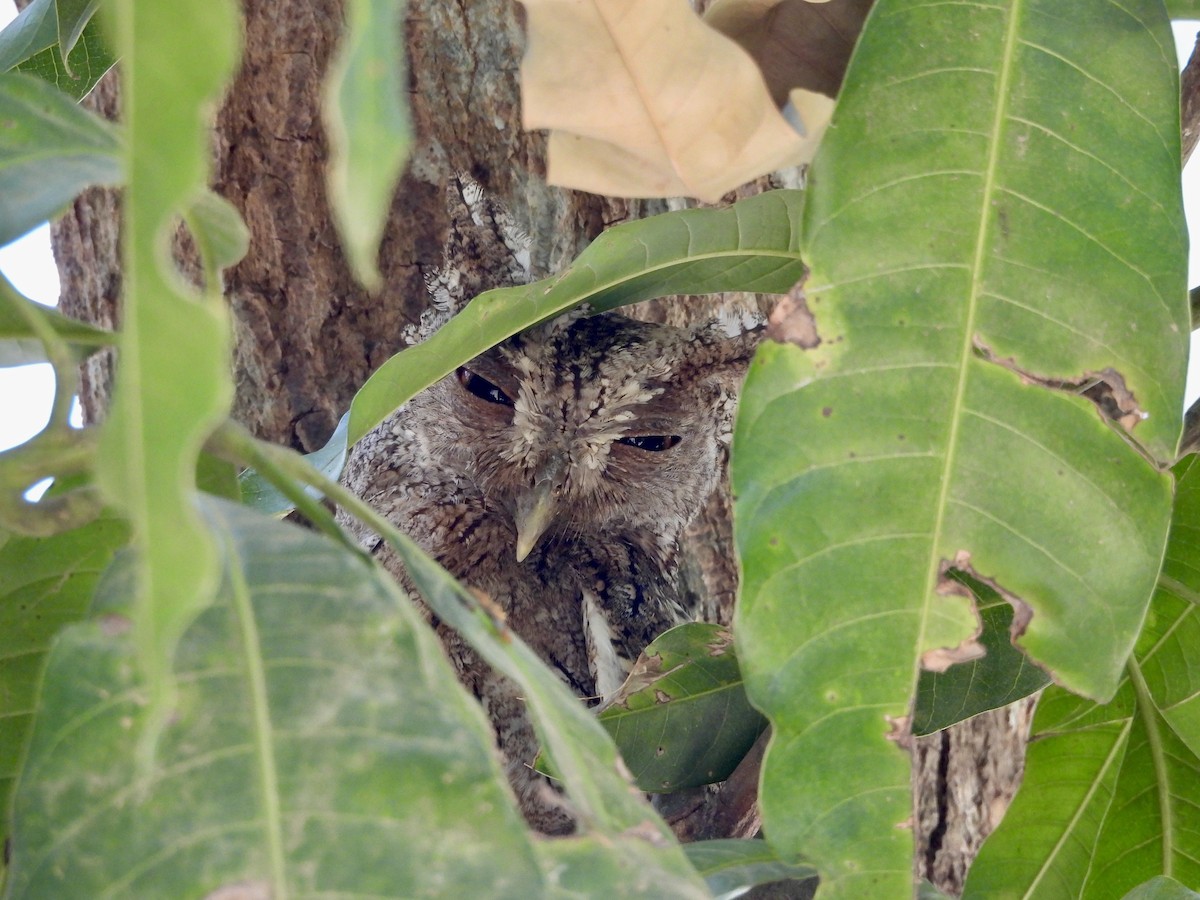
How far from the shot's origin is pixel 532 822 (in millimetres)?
1777

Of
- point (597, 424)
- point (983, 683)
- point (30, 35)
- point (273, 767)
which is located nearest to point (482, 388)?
point (597, 424)

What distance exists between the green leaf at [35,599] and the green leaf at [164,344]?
0.38 meters

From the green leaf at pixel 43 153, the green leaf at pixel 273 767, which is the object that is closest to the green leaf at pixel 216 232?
the green leaf at pixel 43 153

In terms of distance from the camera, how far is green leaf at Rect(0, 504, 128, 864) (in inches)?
25.7

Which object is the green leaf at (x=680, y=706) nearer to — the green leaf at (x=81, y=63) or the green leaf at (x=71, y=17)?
the green leaf at (x=71, y=17)

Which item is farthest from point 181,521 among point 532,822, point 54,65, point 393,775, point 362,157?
point 532,822

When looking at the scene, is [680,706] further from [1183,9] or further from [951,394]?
[1183,9]

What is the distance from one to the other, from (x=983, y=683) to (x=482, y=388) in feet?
3.97

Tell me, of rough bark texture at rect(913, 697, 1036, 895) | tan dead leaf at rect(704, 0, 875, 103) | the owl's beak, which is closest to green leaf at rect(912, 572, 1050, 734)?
tan dead leaf at rect(704, 0, 875, 103)

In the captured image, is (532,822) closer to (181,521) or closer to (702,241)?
(702,241)

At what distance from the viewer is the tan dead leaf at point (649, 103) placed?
72cm

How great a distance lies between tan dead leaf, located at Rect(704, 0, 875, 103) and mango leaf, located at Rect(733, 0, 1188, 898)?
4.6 inches

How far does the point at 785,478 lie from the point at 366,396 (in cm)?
49

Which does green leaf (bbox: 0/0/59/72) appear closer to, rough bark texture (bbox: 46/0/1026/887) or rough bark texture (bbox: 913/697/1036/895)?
rough bark texture (bbox: 46/0/1026/887)
